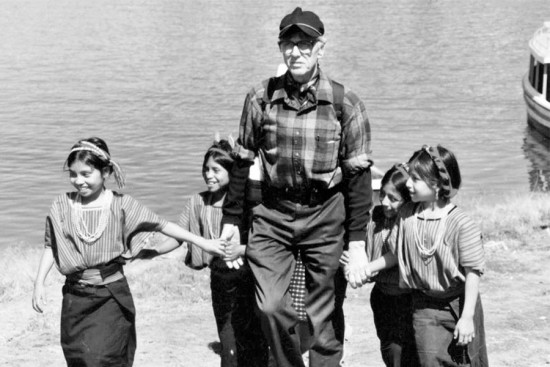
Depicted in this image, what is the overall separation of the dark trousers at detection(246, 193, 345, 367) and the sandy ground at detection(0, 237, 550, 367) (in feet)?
5.22

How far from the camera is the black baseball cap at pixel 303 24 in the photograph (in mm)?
5012

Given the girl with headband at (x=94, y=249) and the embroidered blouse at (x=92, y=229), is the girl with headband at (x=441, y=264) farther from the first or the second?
the embroidered blouse at (x=92, y=229)

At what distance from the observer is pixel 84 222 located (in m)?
5.35

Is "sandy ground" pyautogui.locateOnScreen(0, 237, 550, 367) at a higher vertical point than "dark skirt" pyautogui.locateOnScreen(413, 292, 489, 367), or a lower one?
lower

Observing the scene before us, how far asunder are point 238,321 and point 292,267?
743 mm

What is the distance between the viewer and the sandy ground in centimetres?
697

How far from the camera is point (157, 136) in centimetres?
2400

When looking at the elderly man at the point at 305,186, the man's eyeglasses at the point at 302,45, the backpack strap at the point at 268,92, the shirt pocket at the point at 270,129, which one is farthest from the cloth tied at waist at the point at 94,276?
the man's eyeglasses at the point at 302,45

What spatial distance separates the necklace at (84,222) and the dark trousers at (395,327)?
60.6 inches

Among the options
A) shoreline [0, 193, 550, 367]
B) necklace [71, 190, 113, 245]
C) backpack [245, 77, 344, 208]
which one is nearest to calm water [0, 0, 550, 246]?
shoreline [0, 193, 550, 367]

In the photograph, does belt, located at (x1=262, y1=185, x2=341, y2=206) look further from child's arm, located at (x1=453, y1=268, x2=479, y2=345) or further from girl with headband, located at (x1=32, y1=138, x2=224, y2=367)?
child's arm, located at (x1=453, y1=268, x2=479, y2=345)

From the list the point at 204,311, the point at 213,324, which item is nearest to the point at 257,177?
the point at 213,324

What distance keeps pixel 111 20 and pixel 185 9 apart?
5.03 meters

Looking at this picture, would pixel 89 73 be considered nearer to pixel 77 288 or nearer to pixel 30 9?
pixel 30 9
